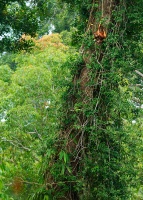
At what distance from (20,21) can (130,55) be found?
1.18m

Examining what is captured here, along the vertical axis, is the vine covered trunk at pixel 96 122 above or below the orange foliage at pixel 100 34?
below

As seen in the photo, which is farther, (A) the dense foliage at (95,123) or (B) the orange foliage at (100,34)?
(B) the orange foliage at (100,34)

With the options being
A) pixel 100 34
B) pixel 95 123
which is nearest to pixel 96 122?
pixel 95 123

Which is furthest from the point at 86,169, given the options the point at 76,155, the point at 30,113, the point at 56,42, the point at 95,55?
the point at 56,42

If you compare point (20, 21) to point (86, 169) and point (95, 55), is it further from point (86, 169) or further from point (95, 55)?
point (86, 169)

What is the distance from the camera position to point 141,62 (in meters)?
4.75

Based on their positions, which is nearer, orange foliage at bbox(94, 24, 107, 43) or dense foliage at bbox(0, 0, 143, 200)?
dense foliage at bbox(0, 0, 143, 200)

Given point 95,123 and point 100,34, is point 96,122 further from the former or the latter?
point 100,34

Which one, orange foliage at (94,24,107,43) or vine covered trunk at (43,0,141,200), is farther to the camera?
orange foliage at (94,24,107,43)

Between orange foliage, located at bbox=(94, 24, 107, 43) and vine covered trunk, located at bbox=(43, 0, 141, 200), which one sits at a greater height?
orange foliage, located at bbox=(94, 24, 107, 43)

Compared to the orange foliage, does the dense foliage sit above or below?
below

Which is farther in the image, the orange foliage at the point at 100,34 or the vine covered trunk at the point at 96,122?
the orange foliage at the point at 100,34

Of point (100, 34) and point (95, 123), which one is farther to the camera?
point (100, 34)

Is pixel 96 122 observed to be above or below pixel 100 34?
below
